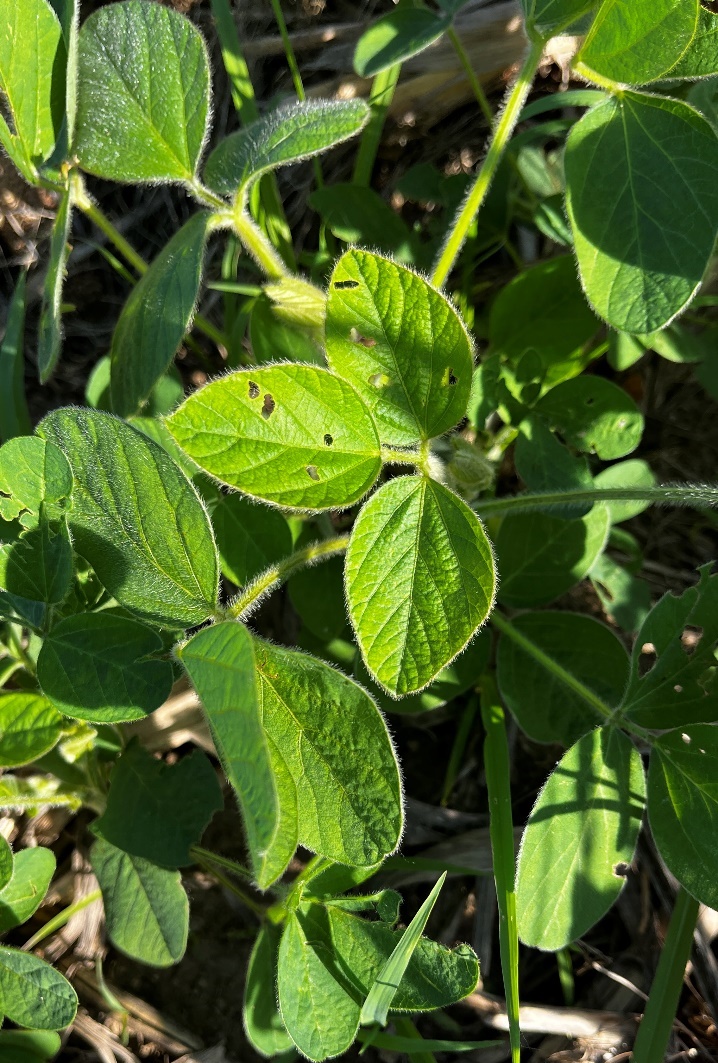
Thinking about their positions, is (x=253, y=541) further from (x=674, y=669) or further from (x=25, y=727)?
(x=674, y=669)

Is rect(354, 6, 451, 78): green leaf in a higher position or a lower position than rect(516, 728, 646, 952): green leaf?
higher

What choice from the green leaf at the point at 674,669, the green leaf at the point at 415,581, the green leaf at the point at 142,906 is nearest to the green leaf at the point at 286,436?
the green leaf at the point at 415,581

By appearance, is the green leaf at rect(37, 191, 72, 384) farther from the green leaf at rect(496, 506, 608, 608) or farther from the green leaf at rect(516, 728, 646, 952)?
the green leaf at rect(516, 728, 646, 952)

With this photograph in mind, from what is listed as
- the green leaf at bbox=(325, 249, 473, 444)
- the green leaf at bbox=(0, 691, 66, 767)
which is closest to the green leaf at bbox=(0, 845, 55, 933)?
the green leaf at bbox=(0, 691, 66, 767)

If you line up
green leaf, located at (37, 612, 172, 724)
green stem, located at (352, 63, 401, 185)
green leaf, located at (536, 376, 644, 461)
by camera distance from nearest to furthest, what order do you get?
green leaf, located at (37, 612, 172, 724)
green leaf, located at (536, 376, 644, 461)
green stem, located at (352, 63, 401, 185)

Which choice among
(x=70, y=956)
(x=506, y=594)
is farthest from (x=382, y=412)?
(x=70, y=956)

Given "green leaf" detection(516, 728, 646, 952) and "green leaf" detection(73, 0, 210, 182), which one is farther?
"green leaf" detection(73, 0, 210, 182)

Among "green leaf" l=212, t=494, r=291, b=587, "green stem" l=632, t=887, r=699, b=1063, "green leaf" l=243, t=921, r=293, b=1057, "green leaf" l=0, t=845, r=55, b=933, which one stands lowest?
"green stem" l=632, t=887, r=699, b=1063
